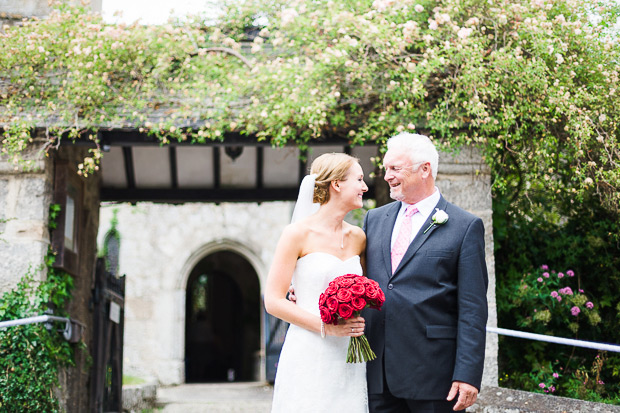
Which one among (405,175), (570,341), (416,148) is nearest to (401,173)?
(405,175)

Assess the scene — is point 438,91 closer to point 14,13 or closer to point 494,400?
point 494,400

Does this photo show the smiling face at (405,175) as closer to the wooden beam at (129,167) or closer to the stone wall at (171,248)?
the wooden beam at (129,167)

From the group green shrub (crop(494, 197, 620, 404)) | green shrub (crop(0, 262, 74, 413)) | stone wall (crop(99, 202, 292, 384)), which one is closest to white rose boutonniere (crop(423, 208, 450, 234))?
green shrub (crop(494, 197, 620, 404))

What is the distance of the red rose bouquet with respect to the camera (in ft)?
9.22

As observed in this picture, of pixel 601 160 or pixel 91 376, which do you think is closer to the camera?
pixel 601 160

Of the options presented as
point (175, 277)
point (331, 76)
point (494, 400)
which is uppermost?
point (331, 76)

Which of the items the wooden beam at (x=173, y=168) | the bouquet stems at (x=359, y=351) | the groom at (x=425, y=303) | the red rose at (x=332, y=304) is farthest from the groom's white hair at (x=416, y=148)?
the wooden beam at (x=173, y=168)

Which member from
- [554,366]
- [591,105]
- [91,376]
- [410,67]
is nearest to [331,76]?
[410,67]

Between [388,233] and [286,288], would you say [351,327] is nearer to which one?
[286,288]

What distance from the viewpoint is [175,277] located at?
15.9m

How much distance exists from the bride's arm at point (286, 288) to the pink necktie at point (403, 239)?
41 centimetres

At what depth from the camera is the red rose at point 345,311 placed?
9.27 ft

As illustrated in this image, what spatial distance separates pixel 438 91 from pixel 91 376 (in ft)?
15.6

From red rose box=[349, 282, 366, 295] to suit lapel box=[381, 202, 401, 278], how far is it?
0.26 m
